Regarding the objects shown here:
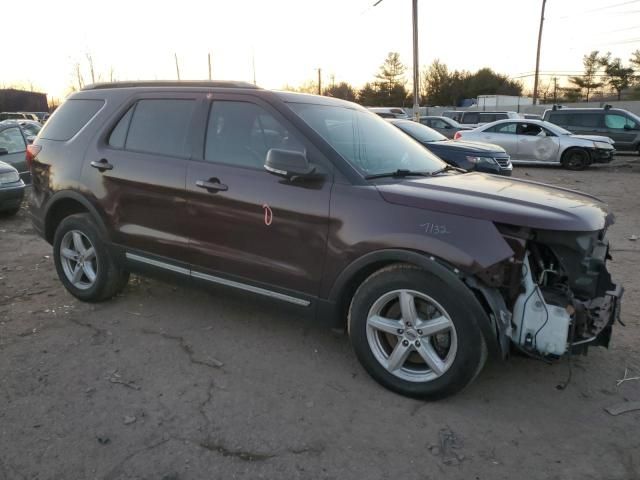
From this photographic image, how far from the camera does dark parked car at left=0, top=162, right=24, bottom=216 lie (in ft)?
26.6

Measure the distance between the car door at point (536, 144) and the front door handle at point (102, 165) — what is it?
15175 mm

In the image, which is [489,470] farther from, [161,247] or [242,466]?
[161,247]

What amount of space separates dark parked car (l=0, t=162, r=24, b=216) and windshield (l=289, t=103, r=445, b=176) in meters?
6.44

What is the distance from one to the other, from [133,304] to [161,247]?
0.93 m

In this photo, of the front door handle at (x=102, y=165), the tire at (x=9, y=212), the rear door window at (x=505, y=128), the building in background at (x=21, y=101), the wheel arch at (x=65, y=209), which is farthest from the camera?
the building in background at (x=21, y=101)

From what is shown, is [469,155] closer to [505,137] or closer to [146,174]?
[146,174]

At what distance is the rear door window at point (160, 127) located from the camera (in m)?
3.94

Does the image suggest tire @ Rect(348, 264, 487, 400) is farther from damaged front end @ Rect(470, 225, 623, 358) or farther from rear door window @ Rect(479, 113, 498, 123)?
rear door window @ Rect(479, 113, 498, 123)

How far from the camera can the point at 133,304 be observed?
463 cm

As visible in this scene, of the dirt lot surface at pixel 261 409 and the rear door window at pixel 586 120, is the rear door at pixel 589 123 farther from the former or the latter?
the dirt lot surface at pixel 261 409

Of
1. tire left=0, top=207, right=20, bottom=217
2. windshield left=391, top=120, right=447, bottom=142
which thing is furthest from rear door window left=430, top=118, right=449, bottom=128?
tire left=0, top=207, right=20, bottom=217

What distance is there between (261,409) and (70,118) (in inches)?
127

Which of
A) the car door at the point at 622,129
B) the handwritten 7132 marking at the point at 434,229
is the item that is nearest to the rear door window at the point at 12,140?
the handwritten 7132 marking at the point at 434,229

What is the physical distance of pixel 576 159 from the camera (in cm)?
1645
